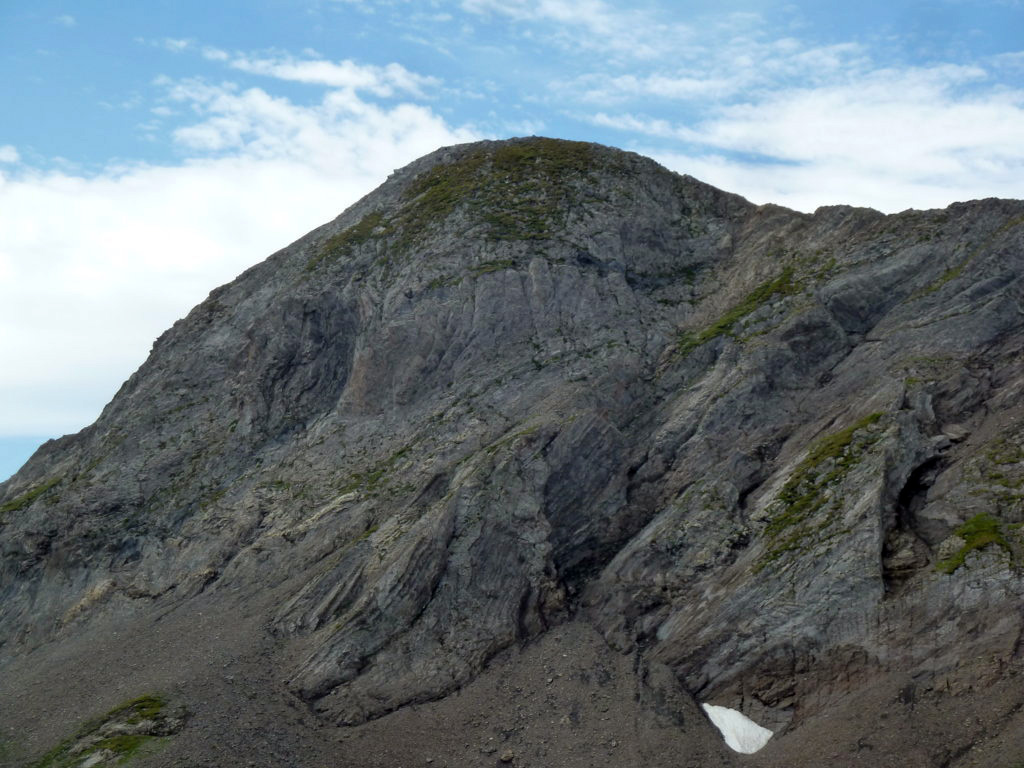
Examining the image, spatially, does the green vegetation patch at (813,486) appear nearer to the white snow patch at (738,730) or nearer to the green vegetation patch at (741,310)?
the white snow patch at (738,730)

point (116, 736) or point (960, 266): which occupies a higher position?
point (960, 266)

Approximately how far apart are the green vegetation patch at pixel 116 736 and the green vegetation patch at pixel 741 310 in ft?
135

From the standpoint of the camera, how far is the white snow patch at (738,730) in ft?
148

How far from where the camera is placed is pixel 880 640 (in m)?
44.2

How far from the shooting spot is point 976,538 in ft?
148

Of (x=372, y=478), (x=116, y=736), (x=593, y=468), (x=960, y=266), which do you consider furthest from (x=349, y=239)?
(x=960, y=266)

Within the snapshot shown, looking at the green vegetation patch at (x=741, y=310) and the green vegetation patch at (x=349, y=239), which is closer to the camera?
the green vegetation patch at (x=741, y=310)

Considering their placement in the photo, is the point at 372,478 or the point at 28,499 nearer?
the point at 372,478

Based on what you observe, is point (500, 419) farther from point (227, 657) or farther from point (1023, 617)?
point (1023, 617)

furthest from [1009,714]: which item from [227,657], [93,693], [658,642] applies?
[93,693]

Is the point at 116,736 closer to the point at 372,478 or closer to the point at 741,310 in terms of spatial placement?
the point at 372,478

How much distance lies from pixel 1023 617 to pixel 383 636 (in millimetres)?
32979

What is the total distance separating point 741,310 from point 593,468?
17.6 metres

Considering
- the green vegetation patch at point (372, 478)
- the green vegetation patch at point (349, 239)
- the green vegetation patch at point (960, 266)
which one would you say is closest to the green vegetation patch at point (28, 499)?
the green vegetation patch at point (372, 478)
